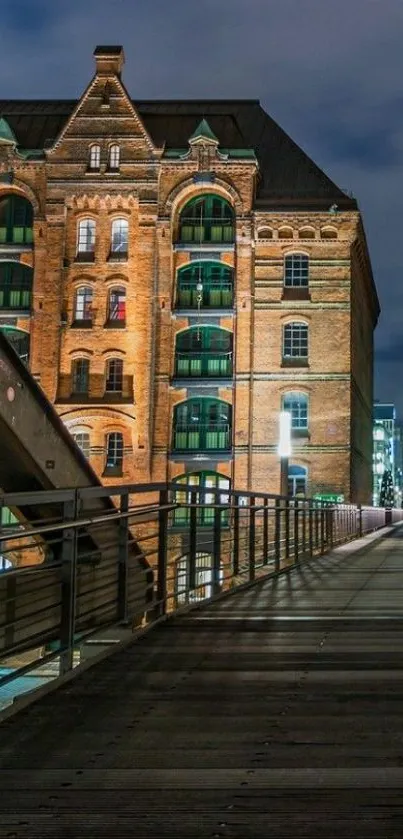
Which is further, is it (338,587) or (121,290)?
(121,290)

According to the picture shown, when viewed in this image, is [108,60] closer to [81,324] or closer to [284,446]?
[81,324]

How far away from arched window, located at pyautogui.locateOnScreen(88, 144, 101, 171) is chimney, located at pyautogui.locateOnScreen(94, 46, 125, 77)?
11.6ft

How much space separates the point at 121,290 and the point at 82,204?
3983mm

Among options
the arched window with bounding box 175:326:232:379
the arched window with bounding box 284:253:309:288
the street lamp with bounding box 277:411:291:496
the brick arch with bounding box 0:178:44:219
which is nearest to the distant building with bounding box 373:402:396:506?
the arched window with bounding box 284:253:309:288

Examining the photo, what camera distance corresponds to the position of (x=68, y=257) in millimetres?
44500

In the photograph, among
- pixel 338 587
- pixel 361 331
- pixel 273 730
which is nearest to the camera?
pixel 273 730

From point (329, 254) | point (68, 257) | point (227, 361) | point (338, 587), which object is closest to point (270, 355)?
point (227, 361)

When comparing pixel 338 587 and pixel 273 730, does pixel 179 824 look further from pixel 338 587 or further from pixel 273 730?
pixel 338 587

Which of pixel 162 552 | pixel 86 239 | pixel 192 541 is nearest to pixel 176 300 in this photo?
pixel 86 239

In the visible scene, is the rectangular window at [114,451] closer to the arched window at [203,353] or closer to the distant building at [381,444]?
the arched window at [203,353]

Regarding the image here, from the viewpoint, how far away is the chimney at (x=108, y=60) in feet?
151

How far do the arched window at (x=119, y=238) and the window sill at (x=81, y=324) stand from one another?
119 inches

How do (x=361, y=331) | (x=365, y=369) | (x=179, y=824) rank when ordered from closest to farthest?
(x=179, y=824) → (x=361, y=331) → (x=365, y=369)

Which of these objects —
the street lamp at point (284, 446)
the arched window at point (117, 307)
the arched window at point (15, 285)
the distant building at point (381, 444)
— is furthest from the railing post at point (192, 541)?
the distant building at point (381, 444)
